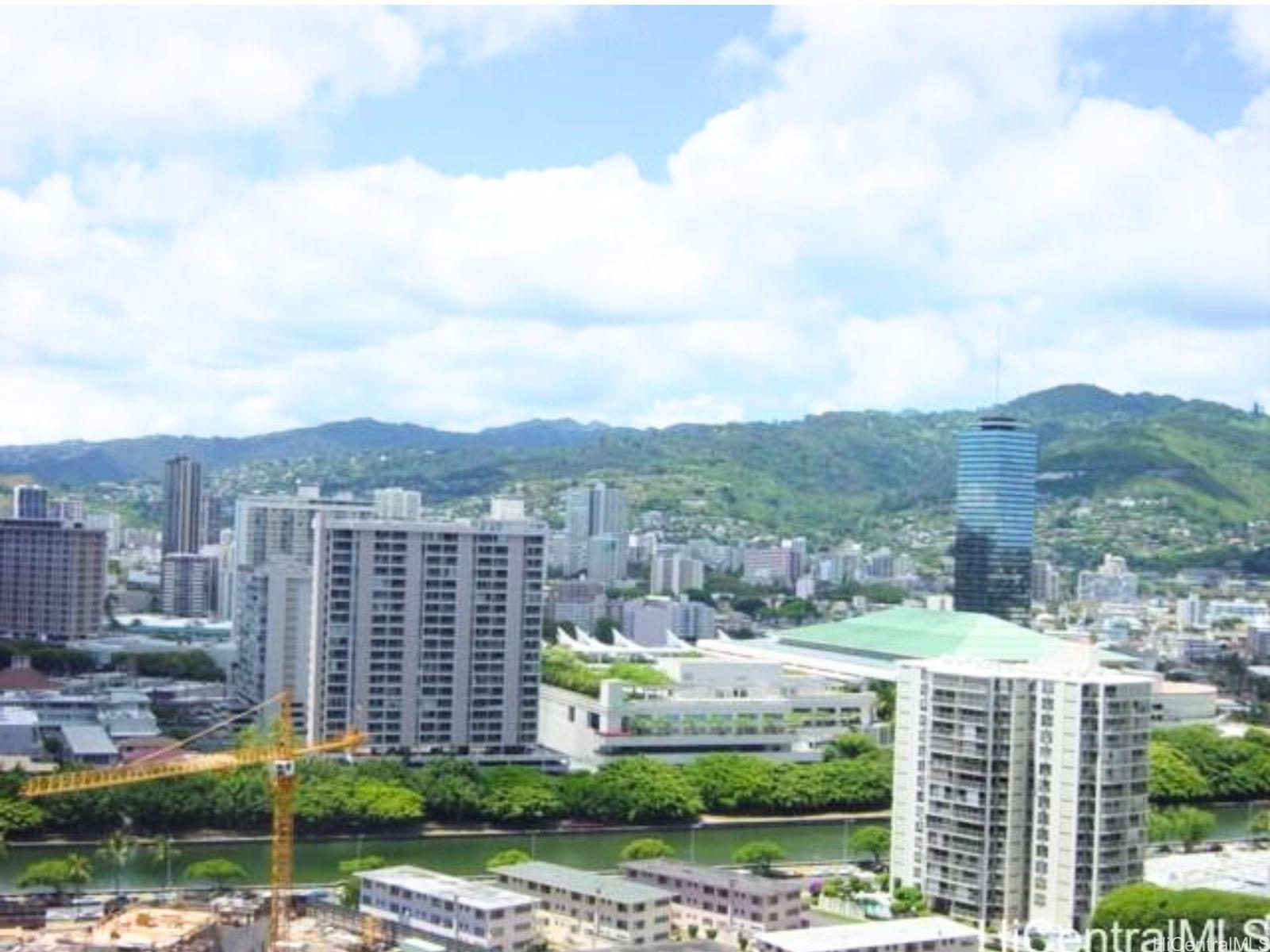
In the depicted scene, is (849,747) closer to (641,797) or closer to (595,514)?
(641,797)

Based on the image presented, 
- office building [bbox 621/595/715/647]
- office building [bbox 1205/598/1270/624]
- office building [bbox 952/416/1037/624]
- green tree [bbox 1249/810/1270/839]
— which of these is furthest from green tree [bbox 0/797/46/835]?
office building [bbox 1205/598/1270/624]

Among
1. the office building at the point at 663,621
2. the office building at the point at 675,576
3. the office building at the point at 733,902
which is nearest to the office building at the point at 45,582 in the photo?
the office building at the point at 663,621

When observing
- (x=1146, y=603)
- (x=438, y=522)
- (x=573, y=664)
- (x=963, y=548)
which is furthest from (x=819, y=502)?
(x=438, y=522)

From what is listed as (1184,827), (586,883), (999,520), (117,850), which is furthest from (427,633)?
(999,520)

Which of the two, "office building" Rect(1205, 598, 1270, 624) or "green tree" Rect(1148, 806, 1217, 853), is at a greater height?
"office building" Rect(1205, 598, 1270, 624)

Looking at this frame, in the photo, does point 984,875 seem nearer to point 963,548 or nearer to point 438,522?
point 438,522

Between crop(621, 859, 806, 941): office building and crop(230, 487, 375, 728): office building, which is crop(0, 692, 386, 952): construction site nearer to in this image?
crop(621, 859, 806, 941): office building
